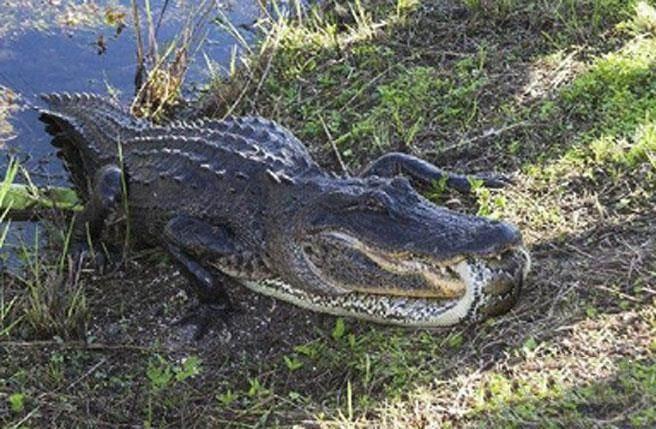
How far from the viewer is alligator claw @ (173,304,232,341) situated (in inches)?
170

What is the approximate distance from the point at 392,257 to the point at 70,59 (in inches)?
143

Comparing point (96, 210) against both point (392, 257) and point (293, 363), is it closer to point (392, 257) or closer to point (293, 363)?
point (293, 363)

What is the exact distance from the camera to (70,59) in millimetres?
6711

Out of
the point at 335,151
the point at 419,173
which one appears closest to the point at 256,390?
the point at 419,173

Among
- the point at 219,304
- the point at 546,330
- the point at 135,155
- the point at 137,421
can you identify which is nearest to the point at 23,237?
the point at 135,155

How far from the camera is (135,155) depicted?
5141 mm

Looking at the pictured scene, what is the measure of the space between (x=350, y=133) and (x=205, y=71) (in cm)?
155

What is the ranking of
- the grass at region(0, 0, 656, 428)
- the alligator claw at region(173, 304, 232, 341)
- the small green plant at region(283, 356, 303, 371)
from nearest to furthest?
the grass at region(0, 0, 656, 428)
the small green plant at region(283, 356, 303, 371)
the alligator claw at region(173, 304, 232, 341)

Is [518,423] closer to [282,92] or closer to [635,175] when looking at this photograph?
[635,175]

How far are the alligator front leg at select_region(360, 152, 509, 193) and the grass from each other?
95mm

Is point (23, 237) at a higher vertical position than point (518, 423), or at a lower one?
higher

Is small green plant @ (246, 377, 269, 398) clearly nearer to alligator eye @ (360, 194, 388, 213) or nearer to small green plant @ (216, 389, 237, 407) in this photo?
small green plant @ (216, 389, 237, 407)

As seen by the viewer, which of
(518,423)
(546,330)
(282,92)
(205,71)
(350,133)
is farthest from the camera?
(205,71)

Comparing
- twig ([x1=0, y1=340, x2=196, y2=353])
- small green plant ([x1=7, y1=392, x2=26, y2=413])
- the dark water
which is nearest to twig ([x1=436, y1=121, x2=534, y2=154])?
twig ([x1=0, y1=340, x2=196, y2=353])
